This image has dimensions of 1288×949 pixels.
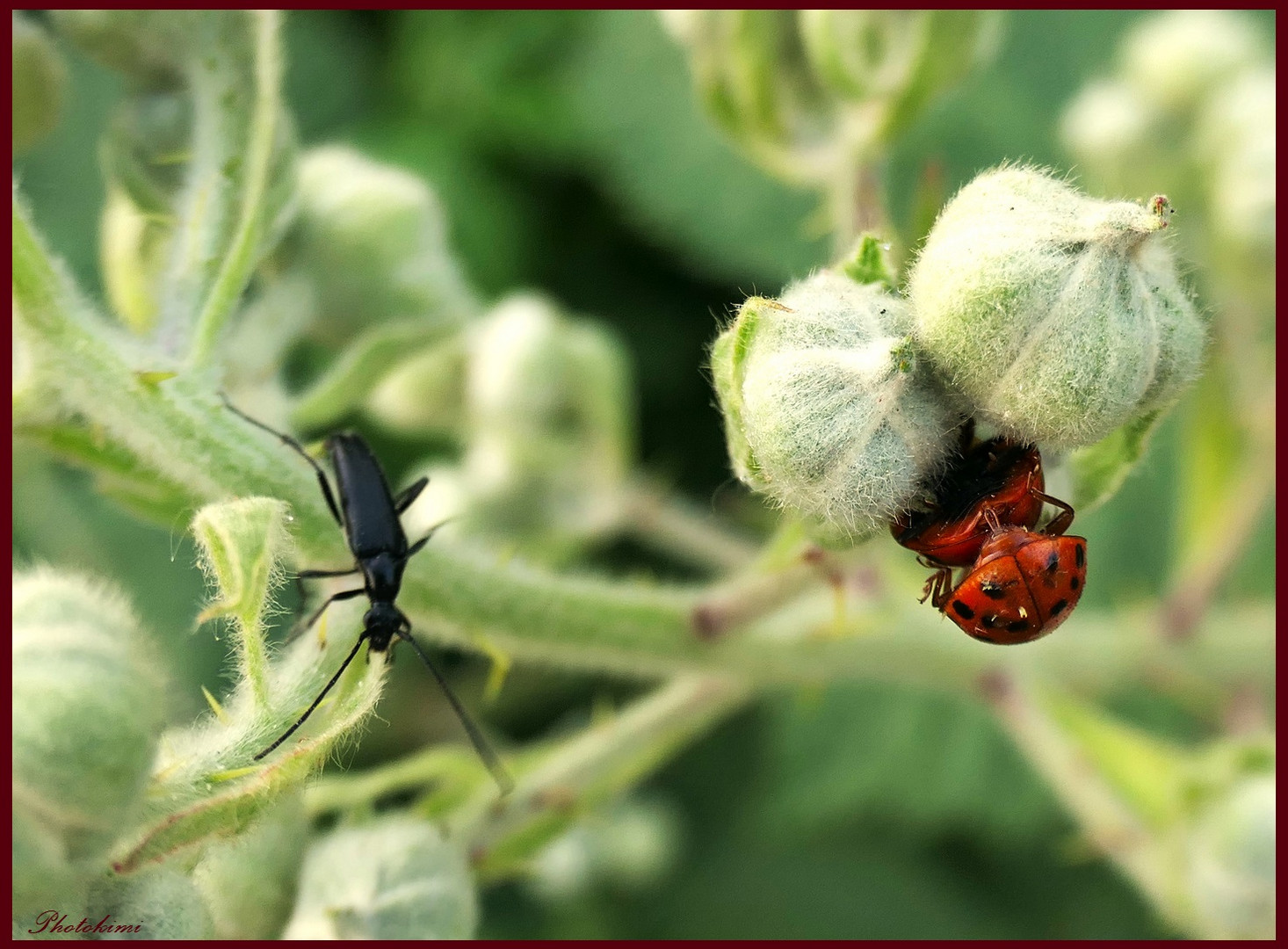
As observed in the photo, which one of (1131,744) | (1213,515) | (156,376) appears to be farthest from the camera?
(1213,515)

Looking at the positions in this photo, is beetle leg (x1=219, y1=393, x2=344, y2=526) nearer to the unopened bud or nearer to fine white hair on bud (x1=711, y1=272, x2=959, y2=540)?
fine white hair on bud (x1=711, y1=272, x2=959, y2=540)

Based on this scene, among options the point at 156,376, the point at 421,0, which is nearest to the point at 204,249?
the point at 156,376

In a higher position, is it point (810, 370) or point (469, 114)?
point (469, 114)

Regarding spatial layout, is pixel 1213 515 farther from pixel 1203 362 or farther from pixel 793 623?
pixel 1203 362

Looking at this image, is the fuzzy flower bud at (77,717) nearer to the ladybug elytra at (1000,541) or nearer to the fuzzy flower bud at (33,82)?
the ladybug elytra at (1000,541)

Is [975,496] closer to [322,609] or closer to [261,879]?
[322,609]

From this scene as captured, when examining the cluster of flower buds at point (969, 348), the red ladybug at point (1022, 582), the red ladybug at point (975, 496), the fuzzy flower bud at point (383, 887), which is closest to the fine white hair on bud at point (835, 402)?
the cluster of flower buds at point (969, 348)

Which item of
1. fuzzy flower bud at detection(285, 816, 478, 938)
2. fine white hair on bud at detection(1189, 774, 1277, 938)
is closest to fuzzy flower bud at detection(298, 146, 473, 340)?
fuzzy flower bud at detection(285, 816, 478, 938)
